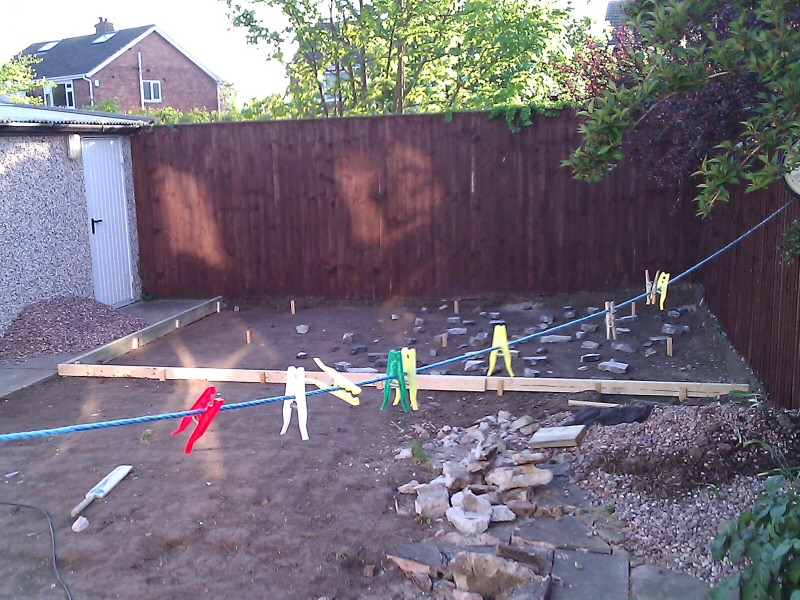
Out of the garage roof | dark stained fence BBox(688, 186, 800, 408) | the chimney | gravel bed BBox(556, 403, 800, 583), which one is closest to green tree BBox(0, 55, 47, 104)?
the chimney

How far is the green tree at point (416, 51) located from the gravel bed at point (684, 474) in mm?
11118

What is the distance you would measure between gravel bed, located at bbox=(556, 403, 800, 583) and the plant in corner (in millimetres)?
743

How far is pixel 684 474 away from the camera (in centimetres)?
512

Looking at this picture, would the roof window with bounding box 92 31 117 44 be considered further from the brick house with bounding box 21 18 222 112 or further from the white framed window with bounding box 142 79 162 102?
the white framed window with bounding box 142 79 162 102

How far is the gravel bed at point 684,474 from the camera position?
15.0ft

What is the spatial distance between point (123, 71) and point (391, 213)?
114ft

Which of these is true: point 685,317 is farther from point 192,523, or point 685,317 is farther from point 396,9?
point 396,9

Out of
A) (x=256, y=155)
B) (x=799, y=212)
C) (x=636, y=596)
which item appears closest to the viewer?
(x=636, y=596)

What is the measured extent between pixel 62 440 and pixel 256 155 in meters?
6.47

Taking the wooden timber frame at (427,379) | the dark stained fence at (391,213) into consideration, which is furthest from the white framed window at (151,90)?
the wooden timber frame at (427,379)

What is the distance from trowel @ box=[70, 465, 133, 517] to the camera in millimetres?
5480

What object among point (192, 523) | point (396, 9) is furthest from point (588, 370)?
point (396, 9)

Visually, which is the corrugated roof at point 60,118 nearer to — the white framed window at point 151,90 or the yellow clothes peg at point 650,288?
the yellow clothes peg at point 650,288

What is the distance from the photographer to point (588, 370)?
27.1 ft
